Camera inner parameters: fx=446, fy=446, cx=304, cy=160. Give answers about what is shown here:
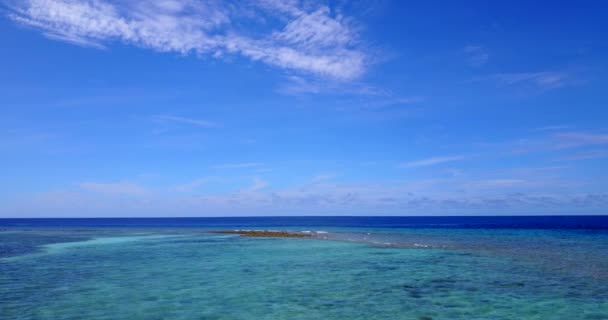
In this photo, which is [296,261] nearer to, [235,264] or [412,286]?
[235,264]

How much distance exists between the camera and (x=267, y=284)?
68.2ft

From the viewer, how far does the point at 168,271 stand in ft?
82.5

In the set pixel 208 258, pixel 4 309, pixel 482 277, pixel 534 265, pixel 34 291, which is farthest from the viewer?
pixel 208 258

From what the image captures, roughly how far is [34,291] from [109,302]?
183 inches

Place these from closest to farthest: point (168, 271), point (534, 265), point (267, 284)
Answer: point (267, 284) < point (168, 271) < point (534, 265)

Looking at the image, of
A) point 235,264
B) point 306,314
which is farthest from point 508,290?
point 235,264

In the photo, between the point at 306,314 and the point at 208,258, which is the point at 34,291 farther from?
the point at 208,258

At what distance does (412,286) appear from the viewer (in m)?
20.1

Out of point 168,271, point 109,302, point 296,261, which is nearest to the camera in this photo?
point 109,302

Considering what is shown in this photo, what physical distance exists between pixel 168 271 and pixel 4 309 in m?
9.97

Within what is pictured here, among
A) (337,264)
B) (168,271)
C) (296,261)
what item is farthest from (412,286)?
(168,271)

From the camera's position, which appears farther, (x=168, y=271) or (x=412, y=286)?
(x=168, y=271)

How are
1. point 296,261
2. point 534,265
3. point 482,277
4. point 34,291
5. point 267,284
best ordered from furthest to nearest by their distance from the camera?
1. point 296,261
2. point 534,265
3. point 482,277
4. point 267,284
5. point 34,291

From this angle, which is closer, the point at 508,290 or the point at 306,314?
the point at 306,314
